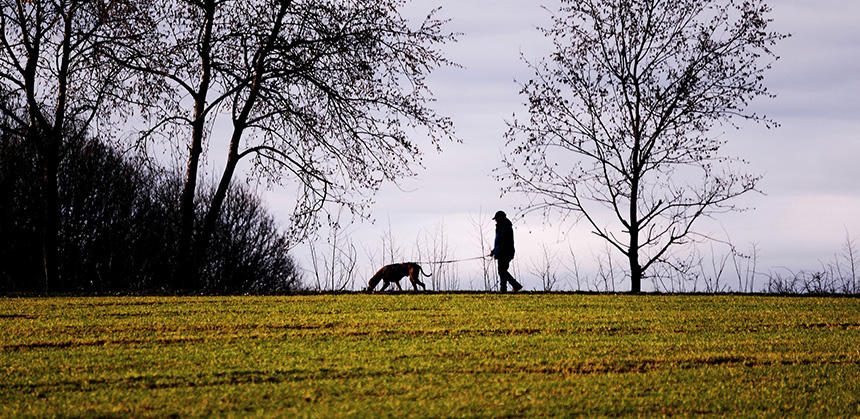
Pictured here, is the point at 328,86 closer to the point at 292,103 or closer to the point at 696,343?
the point at 292,103

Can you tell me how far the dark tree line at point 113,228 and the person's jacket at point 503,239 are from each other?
8.71 m

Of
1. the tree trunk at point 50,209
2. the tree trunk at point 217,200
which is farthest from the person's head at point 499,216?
the tree trunk at point 50,209

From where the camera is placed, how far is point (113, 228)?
29.9 metres

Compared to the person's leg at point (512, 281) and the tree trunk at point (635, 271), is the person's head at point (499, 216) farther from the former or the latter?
the tree trunk at point (635, 271)

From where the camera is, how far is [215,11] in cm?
2192

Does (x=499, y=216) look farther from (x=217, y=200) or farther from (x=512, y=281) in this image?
(x=217, y=200)

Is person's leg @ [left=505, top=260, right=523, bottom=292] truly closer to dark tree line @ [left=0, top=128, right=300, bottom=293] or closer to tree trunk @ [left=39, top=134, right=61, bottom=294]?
dark tree line @ [left=0, top=128, right=300, bottom=293]

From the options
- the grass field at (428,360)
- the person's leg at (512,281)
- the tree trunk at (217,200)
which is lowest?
the grass field at (428,360)

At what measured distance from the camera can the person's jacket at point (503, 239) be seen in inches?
730

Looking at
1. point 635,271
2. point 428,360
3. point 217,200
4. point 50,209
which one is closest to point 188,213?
point 217,200

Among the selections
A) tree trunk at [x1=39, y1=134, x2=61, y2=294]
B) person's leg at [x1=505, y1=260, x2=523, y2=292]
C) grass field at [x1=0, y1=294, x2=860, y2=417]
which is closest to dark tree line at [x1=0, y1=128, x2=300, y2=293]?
tree trunk at [x1=39, y1=134, x2=61, y2=294]

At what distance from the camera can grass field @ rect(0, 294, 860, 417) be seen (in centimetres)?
682

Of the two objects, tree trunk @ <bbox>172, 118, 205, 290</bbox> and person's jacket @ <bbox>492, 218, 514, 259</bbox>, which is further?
tree trunk @ <bbox>172, 118, 205, 290</bbox>

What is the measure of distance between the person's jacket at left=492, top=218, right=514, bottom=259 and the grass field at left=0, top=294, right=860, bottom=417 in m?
3.82
